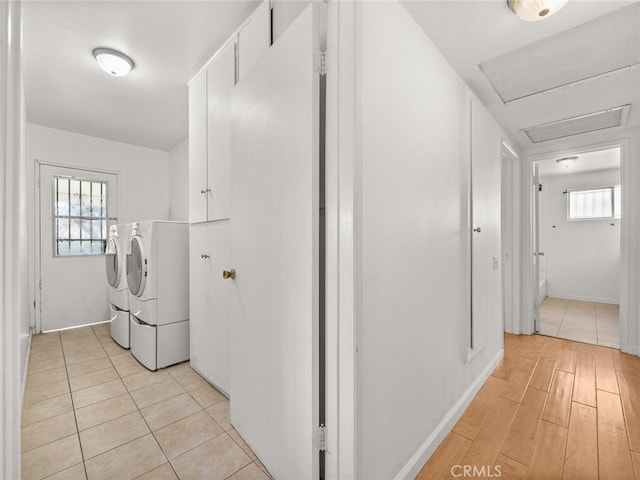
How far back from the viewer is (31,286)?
3246mm

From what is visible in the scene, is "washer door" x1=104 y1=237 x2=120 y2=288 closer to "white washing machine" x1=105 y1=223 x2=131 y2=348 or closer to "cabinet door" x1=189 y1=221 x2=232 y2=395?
"white washing machine" x1=105 y1=223 x2=131 y2=348

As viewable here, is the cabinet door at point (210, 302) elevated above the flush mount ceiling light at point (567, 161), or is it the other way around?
the flush mount ceiling light at point (567, 161)

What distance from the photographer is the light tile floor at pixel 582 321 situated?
10.0 feet

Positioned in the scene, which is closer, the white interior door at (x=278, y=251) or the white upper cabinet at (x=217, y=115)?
the white interior door at (x=278, y=251)

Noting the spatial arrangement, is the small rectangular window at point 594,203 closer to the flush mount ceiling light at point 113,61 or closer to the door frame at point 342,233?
the door frame at point 342,233

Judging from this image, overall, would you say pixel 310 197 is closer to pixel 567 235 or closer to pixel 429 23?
pixel 429 23

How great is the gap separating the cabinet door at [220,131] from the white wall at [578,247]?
5818 millimetres

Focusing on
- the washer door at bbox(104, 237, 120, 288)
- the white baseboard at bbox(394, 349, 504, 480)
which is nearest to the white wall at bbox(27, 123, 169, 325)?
the washer door at bbox(104, 237, 120, 288)

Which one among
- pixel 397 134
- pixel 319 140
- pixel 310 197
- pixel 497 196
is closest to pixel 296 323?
pixel 310 197

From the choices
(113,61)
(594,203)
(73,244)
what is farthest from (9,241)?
(594,203)

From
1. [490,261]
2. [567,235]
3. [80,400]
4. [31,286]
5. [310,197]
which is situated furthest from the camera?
[567,235]

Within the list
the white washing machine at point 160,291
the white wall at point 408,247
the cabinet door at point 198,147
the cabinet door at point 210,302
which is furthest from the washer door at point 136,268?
the white wall at point 408,247

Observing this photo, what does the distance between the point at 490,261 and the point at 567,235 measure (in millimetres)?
4226

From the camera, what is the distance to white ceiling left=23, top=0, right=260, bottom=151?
1.61 meters
